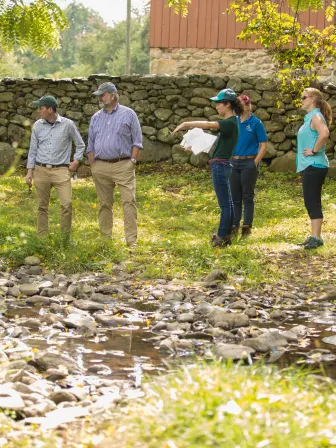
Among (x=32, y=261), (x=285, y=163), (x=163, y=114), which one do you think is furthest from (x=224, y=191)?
(x=163, y=114)

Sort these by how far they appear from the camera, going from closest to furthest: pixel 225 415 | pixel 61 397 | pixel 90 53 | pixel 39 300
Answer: pixel 225 415 < pixel 61 397 < pixel 39 300 < pixel 90 53

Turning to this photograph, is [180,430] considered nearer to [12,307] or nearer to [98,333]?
[98,333]

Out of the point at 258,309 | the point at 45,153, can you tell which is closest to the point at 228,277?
the point at 258,309

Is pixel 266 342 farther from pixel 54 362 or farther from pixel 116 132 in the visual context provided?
pixel 116 132

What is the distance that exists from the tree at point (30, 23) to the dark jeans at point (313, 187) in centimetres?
325

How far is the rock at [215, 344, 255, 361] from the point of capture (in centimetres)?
444

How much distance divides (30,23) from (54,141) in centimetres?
135

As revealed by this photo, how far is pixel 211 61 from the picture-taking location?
17578mm

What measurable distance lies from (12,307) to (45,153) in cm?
284

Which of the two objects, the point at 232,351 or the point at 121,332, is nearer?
the point at 232,351

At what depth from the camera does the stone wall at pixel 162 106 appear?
14391 millimetres

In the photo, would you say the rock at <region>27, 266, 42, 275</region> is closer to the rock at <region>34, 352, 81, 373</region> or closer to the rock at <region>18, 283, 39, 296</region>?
the rock at <region>18, 283, 39, 296</region>

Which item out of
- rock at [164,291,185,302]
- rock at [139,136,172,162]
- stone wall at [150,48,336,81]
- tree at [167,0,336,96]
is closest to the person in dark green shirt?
rock at [164,291,185,302]

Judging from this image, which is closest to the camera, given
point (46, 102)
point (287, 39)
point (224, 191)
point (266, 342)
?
point (266, 342)
